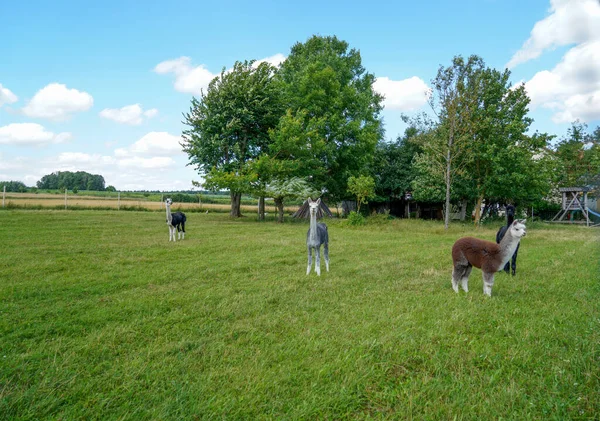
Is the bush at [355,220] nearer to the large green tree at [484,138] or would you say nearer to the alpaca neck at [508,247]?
the large green tree at [484,138]

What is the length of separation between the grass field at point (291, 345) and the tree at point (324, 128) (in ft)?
55.8

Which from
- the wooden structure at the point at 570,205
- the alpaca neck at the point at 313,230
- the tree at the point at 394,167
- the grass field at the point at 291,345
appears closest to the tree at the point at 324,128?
the tree at the point at 394,167

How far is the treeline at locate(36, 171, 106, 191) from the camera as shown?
69.4 m

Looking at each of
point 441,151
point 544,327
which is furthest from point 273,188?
point 544,327

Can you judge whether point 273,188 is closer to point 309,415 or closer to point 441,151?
point 441,151

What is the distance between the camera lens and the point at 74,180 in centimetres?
7206

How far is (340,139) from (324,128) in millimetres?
1713

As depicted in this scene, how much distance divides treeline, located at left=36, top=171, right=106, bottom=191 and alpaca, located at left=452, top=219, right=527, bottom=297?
78.0 meters

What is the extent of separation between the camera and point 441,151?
24.4 metres

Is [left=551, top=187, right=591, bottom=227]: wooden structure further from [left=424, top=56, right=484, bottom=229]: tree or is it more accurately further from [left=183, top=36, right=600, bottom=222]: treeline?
[left=424, top=56, right=484, bottom=229]: tree

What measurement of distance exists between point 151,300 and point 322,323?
3010 mm

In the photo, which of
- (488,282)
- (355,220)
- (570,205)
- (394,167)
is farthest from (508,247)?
(570,205)

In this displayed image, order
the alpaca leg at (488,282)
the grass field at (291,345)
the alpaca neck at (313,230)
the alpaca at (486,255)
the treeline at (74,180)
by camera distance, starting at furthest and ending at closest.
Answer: the treeline at (74,180) < the alpaca neck at (313,230) < the alpaca leg at (488,282) < the alpaca at (486,255) < the grass field at (291,345)

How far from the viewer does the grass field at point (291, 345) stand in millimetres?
3010
